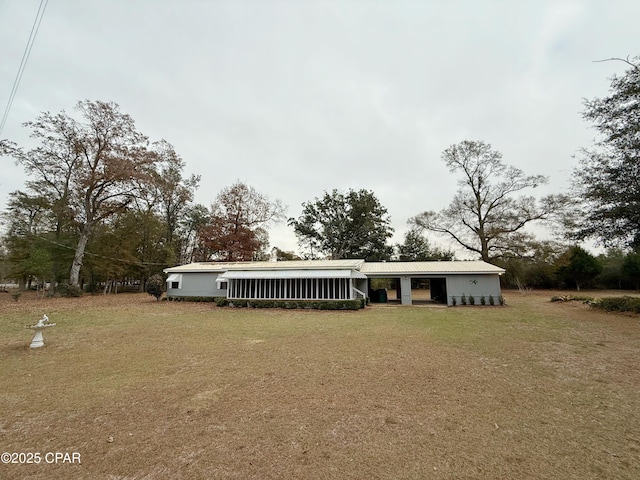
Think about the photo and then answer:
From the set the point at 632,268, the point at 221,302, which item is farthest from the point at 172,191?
the point at 632,268

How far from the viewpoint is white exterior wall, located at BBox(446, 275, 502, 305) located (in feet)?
59.6

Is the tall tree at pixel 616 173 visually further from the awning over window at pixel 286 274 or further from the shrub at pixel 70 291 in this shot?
the shrub at pixel 70 291

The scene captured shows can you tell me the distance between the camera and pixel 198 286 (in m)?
21.4

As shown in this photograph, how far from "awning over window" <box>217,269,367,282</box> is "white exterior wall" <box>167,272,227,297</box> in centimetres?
181

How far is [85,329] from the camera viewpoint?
34.1ft

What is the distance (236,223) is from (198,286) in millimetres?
13289

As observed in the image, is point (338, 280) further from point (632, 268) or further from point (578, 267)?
point (632, 268)

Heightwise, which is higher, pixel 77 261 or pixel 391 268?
pixel 77 261

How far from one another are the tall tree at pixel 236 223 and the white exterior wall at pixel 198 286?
427 inches

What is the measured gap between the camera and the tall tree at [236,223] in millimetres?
32562

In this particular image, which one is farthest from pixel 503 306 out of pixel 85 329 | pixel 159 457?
pixel 85 329

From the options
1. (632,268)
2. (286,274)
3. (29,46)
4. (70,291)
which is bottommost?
(70,291)

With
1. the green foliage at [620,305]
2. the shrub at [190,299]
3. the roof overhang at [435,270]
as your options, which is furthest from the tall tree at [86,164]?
the green foliage at [620,305]

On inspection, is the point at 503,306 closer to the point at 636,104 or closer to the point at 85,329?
the point at 636,104
